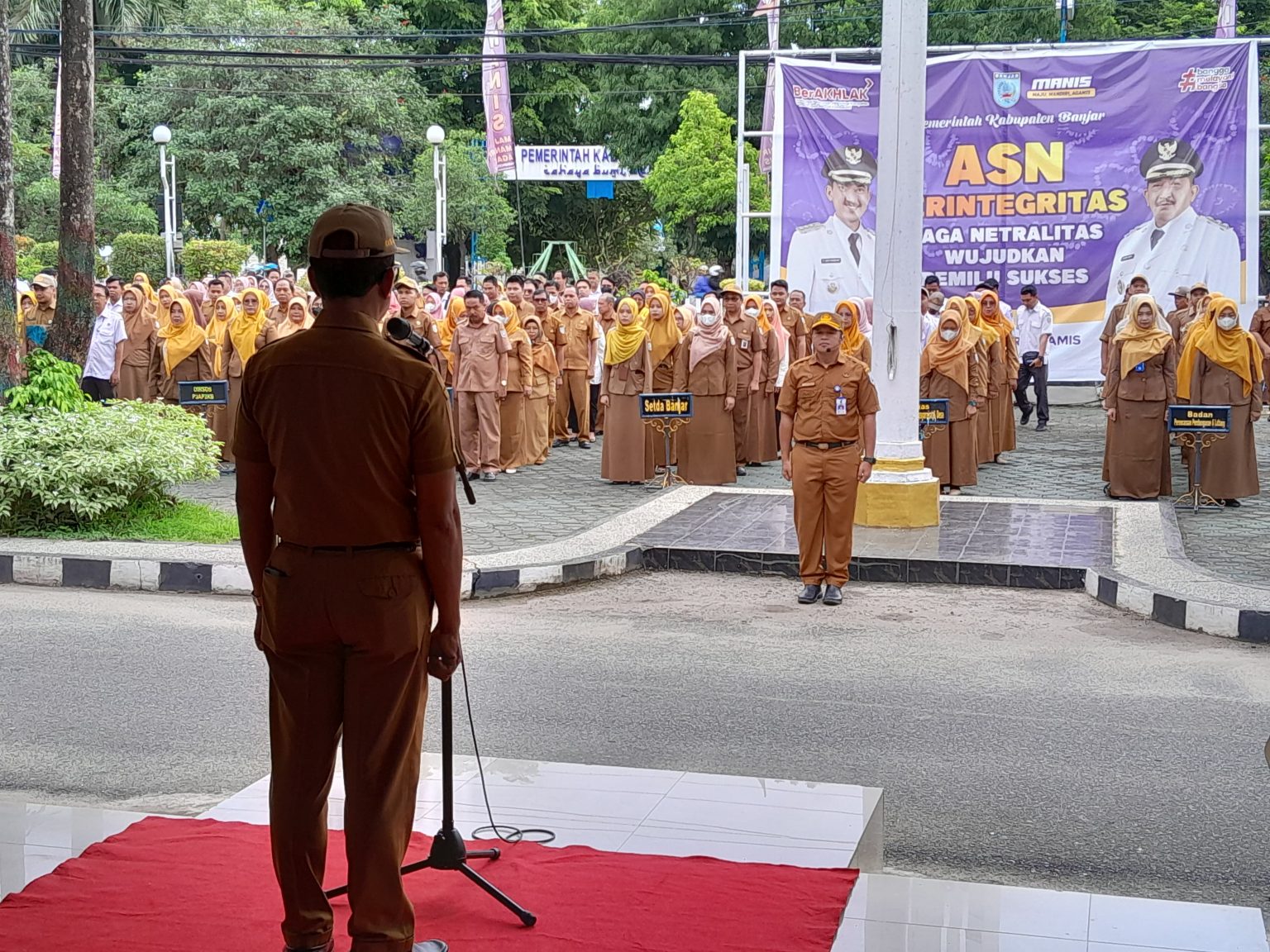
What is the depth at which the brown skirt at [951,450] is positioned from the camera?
15055 millimetres

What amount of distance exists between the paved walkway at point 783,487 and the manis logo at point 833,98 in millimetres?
5544

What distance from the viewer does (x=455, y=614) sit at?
383 centimetres

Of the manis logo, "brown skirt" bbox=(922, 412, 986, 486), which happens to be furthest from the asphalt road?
the manis logo

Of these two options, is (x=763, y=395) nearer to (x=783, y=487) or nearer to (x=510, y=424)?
(x=783, y=487)

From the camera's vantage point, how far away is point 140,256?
34.6 meters

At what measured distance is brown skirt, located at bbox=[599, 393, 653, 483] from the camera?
15570 mm

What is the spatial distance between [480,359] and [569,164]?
31.9m

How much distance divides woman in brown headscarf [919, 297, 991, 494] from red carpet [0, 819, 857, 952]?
10.7m

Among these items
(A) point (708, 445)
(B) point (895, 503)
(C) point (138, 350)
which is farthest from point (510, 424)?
(B) point (895, 503)

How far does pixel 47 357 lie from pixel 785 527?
20.3 ft

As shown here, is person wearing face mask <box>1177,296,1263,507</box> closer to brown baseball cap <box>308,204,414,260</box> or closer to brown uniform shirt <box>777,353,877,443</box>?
brown uniform shirt <box>777,353,877,443</box>

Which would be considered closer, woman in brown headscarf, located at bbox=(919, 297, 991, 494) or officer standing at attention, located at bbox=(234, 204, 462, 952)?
officer standing at attention, located at bbox=(234, 204, 462, 952)

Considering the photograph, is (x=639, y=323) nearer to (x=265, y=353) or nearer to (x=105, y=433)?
(x=105, y=433)

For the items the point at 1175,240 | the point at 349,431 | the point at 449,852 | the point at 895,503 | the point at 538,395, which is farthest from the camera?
the point at 1175,240
